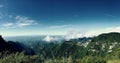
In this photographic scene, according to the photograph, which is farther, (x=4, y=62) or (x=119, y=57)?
(x=119, y=57)

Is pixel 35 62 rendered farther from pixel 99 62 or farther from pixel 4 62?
pixel 99 62

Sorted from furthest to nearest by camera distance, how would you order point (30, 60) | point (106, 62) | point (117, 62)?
point (30, 60) < point (106, 62) < point (117, 62)

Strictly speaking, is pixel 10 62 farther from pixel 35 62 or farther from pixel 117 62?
pixel 117 62

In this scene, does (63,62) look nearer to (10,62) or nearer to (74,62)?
(74,62)

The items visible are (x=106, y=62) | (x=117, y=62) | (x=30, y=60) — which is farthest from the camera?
(x=30, y=60)

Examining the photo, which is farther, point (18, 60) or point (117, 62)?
point (18, 60)

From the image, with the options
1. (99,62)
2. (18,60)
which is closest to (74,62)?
(99,62)

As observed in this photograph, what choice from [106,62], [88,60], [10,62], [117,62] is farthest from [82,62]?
[10,62]

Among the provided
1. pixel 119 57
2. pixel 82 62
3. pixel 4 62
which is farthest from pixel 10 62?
pixel 119 57
